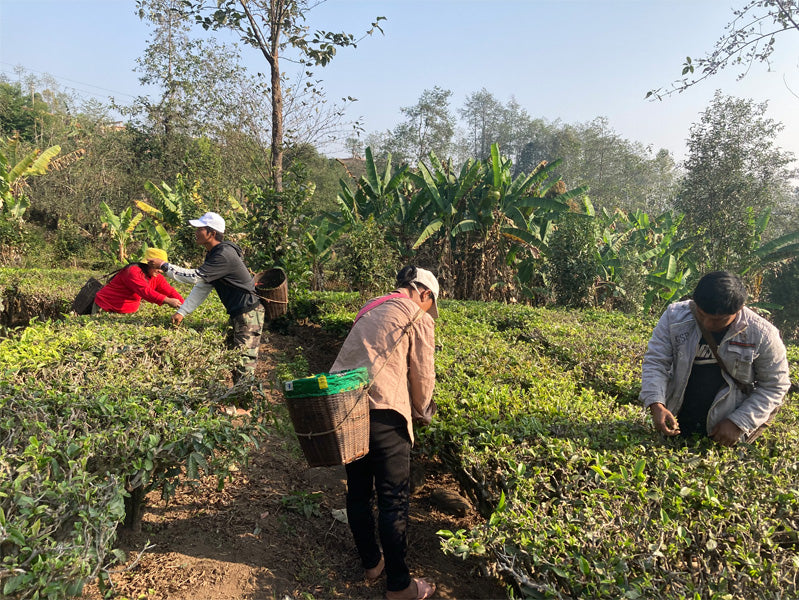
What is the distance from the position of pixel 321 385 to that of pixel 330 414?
0.51 feet

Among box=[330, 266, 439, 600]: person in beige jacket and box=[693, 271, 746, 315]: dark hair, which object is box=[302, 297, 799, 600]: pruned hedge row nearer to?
box=[330, 266, 439, 600]: person in beige jacket

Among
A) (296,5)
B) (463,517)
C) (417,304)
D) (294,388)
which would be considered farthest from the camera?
(296,5)

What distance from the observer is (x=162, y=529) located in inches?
137

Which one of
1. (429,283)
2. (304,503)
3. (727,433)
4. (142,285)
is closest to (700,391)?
(727,433)

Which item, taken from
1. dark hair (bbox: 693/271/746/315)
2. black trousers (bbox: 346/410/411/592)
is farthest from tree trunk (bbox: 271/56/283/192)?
dark hair (bbox: 693/271/746/315)

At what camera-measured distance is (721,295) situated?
2861 millimetres

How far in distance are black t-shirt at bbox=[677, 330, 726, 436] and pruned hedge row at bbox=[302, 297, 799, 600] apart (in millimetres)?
141

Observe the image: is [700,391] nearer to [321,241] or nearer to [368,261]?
[368,261]

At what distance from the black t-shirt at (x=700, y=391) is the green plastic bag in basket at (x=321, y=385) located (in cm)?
218

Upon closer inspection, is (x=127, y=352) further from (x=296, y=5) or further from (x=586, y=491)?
(x=296, y=5)

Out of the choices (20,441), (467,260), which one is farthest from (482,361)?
(467,260)

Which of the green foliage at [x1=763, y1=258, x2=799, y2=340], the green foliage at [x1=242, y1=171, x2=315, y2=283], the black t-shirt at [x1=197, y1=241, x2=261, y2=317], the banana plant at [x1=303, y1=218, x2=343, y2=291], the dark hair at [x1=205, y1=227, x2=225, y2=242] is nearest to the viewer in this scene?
the black t-shirt at [x1=197, y1=241, x2=261, y2=317]

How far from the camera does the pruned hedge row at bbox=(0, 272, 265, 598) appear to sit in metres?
2.09

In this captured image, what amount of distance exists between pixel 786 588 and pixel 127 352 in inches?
175
